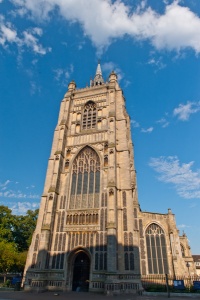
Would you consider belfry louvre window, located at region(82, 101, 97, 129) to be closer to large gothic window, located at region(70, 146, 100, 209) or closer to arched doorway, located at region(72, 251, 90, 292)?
large gothic window, located at region(70, 146, 100, 209)

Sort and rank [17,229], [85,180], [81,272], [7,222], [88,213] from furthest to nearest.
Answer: [17,229] < [7,222] < [85,180] < [88,213] < [81,272]

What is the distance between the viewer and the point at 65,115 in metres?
30.4

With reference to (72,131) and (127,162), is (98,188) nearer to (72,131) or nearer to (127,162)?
(127,162)

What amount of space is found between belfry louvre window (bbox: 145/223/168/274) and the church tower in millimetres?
3639

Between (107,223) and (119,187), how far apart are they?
4.69m

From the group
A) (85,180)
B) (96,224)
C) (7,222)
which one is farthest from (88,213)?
(7,222)

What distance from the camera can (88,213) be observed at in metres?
22.1

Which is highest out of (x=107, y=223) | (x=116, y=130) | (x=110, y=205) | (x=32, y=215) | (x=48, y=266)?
(x=116, y=130)

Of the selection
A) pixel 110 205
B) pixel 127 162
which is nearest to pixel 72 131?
pixel 127 162

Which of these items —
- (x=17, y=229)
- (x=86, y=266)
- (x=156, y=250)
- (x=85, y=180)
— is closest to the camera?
(x=86, y=266)

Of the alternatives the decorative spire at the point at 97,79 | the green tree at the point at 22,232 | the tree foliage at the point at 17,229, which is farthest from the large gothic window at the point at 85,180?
the decorative spire at the point at 97,79

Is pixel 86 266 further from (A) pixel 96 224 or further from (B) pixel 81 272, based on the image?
(A) pixel 96 224

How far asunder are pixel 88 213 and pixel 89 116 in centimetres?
1456

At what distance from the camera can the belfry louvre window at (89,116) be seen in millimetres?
29766
